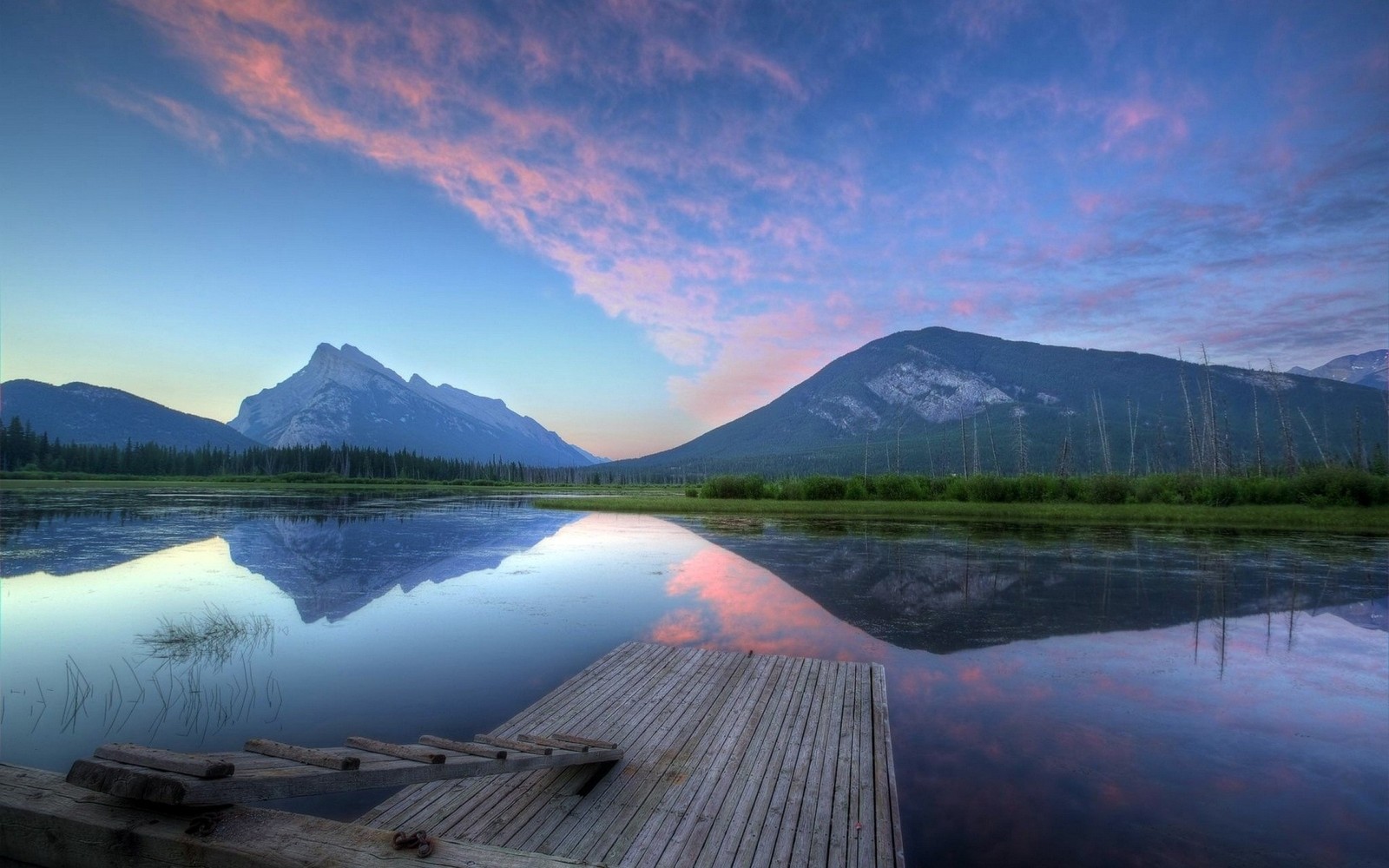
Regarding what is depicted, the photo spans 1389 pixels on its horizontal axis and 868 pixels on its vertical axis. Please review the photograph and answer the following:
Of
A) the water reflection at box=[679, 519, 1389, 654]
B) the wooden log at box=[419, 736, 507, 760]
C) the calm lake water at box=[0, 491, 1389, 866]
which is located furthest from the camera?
the water reflection at box=[679, 519, 1389, 654]

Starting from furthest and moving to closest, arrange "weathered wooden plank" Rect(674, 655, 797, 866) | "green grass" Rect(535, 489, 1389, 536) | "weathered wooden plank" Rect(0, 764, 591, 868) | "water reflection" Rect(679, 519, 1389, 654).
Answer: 1. "green grass" Rect(535, 489, 1389, 536)
2. "water reflection" Rect(679, 519, 1389, 654)
3. "weathered wooden plank" Rect(674, 655, 797, 866)
4. "weathered wooden plank" Rect(0, 764, 591, 868)

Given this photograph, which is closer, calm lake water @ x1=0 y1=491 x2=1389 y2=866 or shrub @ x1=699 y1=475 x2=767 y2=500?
calm lake water @ x1=0 y1=491 x2=1389 y2=866

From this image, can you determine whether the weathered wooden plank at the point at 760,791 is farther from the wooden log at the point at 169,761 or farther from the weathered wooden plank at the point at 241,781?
the wooden log at the point at 169,761

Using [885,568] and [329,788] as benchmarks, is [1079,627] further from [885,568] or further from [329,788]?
[329,788]

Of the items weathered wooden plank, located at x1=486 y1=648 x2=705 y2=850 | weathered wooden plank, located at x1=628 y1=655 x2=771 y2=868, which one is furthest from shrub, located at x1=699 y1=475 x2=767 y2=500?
weathered wooden plank, located at x1=628 y1=655 x2=771 y2=868

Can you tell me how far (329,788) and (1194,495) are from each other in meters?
69.4

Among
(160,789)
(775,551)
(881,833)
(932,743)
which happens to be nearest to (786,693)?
(932,743)

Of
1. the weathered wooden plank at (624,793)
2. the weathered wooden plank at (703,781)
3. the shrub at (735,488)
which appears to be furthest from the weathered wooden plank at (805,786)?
the shrub at (735,488)

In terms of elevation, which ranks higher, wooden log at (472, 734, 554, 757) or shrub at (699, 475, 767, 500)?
shrub at (699, 475, 767, 500)

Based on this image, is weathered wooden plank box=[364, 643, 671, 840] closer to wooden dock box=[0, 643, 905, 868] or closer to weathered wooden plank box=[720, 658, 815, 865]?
wooden dock box=[0, 643, 905, 868]

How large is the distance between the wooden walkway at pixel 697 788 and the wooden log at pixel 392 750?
1003mm

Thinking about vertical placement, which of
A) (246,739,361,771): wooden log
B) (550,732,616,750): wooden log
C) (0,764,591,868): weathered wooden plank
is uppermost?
(0,764,591,868): weathered wooden plank

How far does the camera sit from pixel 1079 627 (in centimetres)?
1784

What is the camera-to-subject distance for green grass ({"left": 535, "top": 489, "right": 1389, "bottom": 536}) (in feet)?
149
